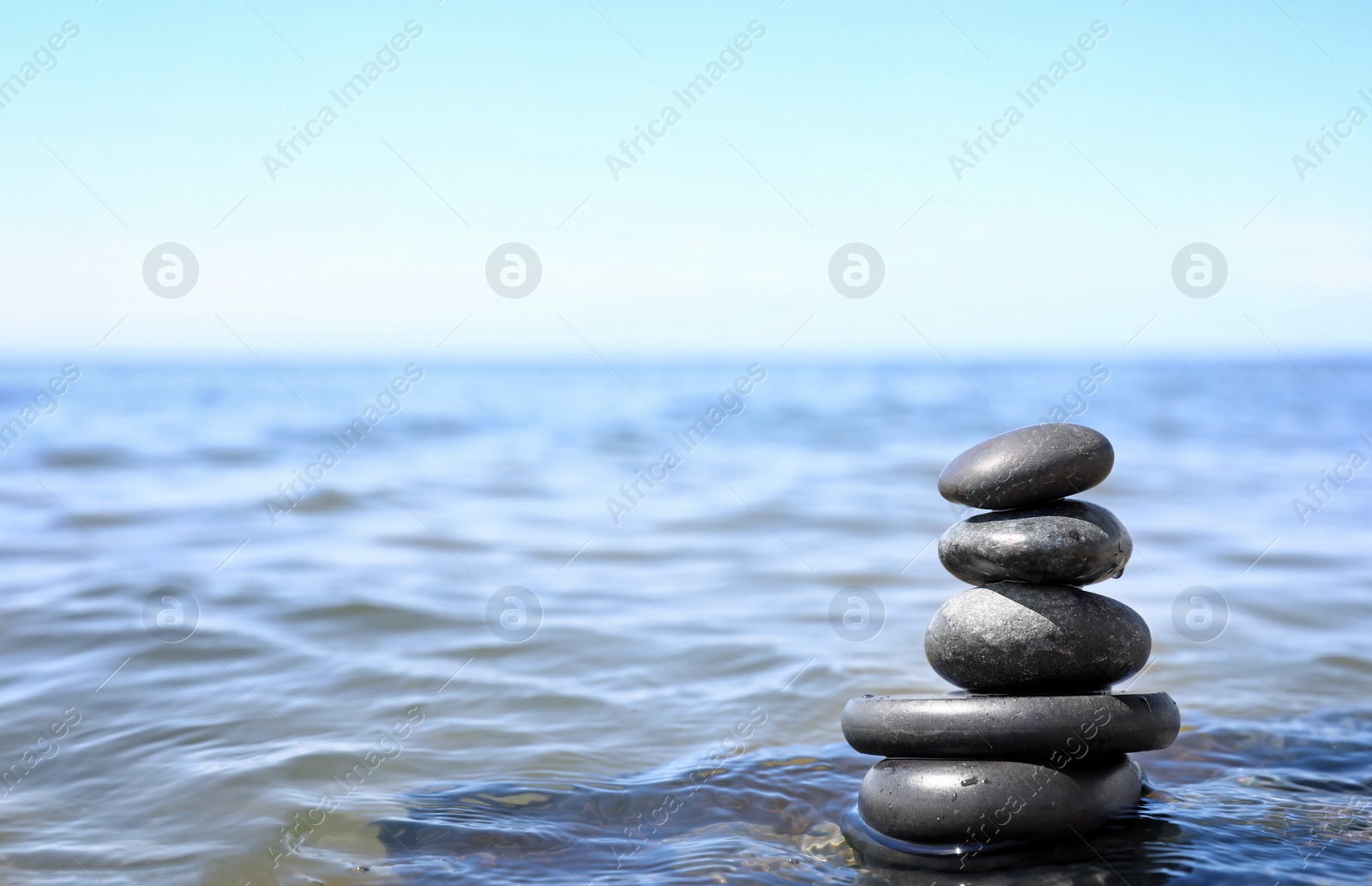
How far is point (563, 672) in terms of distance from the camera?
6078 millimetres

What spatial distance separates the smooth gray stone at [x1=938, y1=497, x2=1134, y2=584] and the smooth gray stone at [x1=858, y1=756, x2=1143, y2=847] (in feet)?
2.13

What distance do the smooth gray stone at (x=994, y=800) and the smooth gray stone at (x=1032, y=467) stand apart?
915mm

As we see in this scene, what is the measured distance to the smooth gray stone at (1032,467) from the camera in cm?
348

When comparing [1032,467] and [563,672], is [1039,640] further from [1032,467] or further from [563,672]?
[563,672]

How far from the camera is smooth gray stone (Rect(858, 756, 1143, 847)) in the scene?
337 centimetres

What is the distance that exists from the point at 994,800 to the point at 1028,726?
273 millimetres
